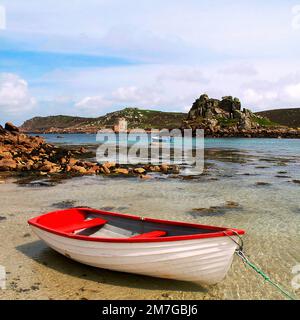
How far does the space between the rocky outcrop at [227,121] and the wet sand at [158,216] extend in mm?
103176

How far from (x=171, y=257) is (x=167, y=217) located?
324 inches

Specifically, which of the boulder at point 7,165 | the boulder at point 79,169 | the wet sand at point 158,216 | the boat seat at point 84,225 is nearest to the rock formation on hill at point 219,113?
the boulder at point 79,169

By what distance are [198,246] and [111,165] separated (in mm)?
26350

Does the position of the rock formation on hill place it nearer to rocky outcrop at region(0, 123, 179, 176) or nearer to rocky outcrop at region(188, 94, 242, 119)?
rocky outcrop at region(188, 94, 242, 119)

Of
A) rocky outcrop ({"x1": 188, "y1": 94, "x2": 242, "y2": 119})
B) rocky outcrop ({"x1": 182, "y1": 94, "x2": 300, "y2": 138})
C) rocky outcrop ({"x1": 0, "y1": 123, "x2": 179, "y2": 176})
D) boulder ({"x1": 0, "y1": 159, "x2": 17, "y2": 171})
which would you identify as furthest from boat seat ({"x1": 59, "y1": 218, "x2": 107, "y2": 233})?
rocky outcrop ({"x1": 188, "y1": 94, "x2": 242, "y2": 119})

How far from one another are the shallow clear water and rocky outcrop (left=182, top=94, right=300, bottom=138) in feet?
336

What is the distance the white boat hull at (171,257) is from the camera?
8.24 metres

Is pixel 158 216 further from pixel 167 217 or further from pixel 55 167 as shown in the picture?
pixel 55 167

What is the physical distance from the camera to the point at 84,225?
11695 mm

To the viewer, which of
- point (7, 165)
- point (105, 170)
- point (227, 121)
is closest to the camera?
point (105, 170)

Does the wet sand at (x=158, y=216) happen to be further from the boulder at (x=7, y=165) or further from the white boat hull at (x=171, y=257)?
the boulder at (x=7, y=165)

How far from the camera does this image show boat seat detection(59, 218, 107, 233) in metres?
11.5

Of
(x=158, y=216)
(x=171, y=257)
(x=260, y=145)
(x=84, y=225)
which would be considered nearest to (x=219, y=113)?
(x=260, y=145)
